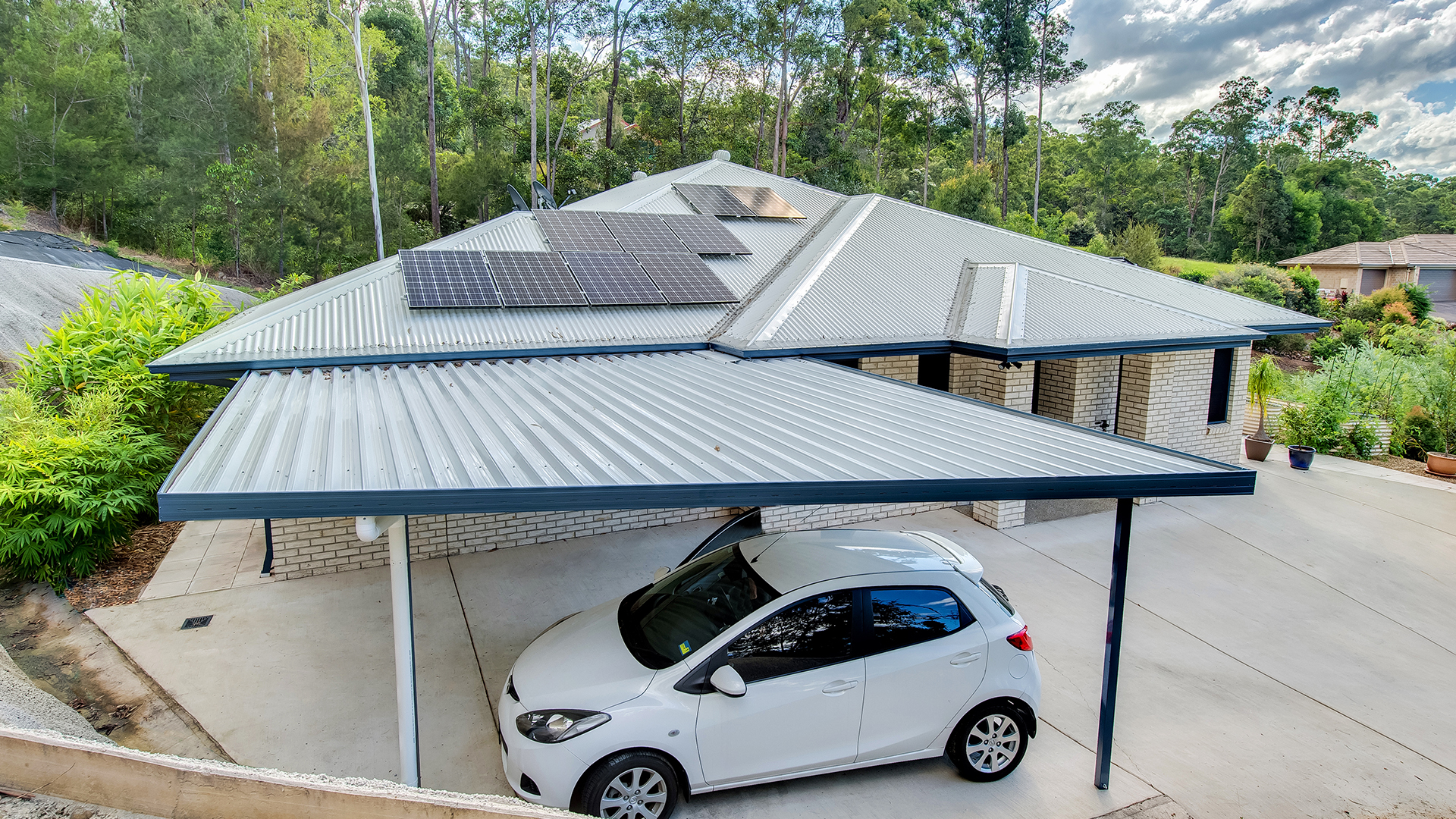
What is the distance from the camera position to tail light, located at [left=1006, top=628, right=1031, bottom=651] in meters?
4.92

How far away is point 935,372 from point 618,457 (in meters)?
7.25

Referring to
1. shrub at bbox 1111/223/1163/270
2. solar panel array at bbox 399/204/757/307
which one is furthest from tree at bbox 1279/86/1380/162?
solar panel array at bbox 399/204/757/307

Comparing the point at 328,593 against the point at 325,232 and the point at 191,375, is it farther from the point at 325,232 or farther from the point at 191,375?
the point at 325,232

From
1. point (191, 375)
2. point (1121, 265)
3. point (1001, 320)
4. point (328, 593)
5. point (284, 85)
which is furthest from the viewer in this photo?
point (284, 85)

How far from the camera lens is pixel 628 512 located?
9.91m

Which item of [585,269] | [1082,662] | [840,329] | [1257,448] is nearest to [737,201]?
[585,269]

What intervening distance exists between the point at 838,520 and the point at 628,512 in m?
2.76

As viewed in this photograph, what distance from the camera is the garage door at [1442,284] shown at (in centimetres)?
4631

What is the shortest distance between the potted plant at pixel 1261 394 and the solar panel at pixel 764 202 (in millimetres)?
8559

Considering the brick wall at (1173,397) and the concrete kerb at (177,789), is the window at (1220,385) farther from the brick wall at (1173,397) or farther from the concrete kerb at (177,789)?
the concrete kerb at (177,789)

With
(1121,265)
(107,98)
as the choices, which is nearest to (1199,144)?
(1121,265)

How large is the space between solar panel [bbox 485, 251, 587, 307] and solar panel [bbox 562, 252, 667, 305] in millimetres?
161

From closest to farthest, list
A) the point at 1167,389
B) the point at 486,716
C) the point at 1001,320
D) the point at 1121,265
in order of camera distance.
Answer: the point at 486,716 → the point at 1001,320 → the point at 1167,389 → the point at 1121,265

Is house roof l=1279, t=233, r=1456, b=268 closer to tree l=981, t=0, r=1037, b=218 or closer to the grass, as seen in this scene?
the grass
